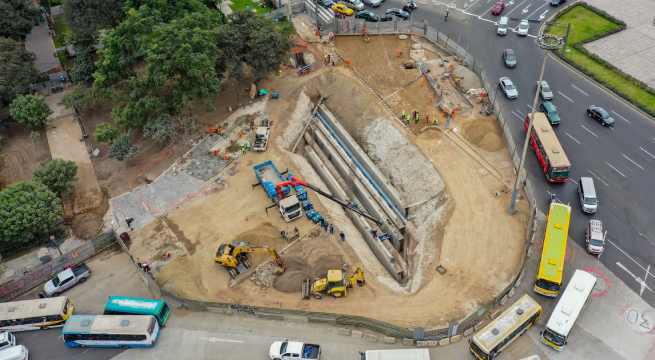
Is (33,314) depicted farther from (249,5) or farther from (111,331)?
(249,5)

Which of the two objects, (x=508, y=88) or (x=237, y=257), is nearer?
(x=237, y=257)

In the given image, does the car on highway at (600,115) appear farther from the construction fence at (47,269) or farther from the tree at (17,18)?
the tree at (17,18)

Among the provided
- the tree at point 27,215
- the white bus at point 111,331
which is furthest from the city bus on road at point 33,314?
the tree at point 27,215

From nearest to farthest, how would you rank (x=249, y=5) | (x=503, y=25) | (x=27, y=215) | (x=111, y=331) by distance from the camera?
(x=111, y=331) → (x=27, y=215) → (x=503, y=25) → (x=249, y=5)

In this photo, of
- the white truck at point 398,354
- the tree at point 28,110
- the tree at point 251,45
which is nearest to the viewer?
the white truck at point 398,354

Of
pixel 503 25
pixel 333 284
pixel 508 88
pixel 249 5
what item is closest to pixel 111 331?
pixel 333 284

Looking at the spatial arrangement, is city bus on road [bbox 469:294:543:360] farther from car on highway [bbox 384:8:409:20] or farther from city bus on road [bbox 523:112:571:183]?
car on highway [bbox 384:8:409:20]
